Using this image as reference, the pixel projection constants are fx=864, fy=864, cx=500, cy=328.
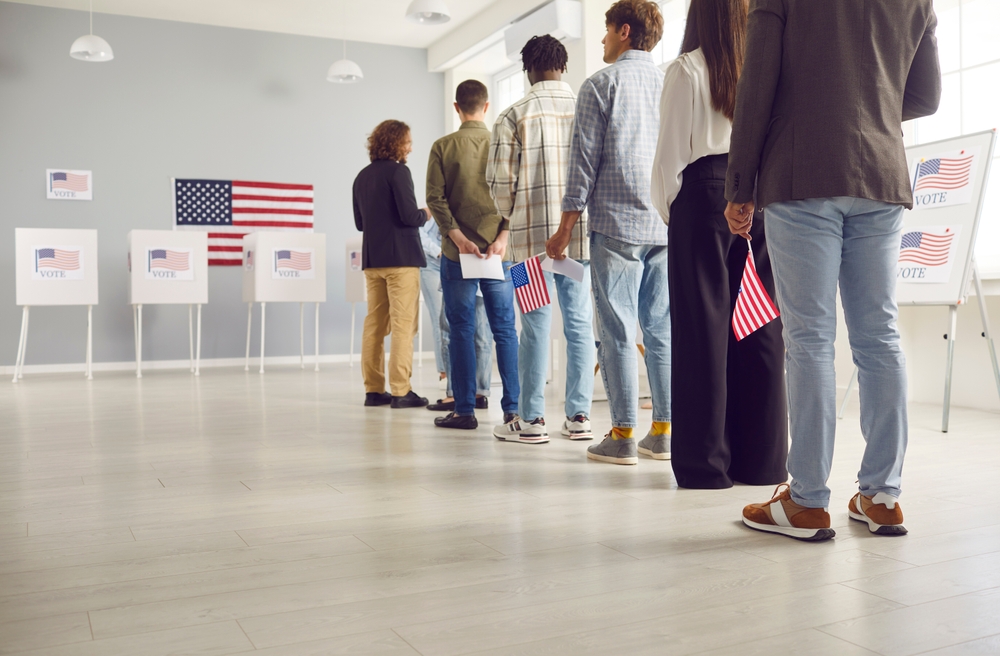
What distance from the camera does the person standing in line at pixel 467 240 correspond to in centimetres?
347

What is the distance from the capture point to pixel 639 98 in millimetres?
2701

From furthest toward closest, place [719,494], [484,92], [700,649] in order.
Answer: [484,92] → [719,494] → [700,649]

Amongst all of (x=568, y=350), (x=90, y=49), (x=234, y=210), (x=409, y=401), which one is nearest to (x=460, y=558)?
(x=568, y=350)

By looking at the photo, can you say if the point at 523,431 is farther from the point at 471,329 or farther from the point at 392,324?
the point at 392,324

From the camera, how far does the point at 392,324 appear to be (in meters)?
4.42

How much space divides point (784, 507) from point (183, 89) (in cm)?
704

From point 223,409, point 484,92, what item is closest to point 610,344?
point 484,92

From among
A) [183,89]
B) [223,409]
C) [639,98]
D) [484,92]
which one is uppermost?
[183,89]

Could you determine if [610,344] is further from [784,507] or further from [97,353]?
[97,353]

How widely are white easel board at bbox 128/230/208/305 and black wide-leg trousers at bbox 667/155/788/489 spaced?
17.4 ft

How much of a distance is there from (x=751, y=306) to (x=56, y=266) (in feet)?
19.1

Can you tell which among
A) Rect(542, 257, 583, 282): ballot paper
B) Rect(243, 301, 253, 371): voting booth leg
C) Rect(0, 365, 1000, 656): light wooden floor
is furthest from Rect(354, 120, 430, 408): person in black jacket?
Rect(243, 301, 253, 371): voting booth leg

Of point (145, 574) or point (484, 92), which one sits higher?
point (484, 92)

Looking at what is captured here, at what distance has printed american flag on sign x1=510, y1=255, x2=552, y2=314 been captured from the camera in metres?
3.14
